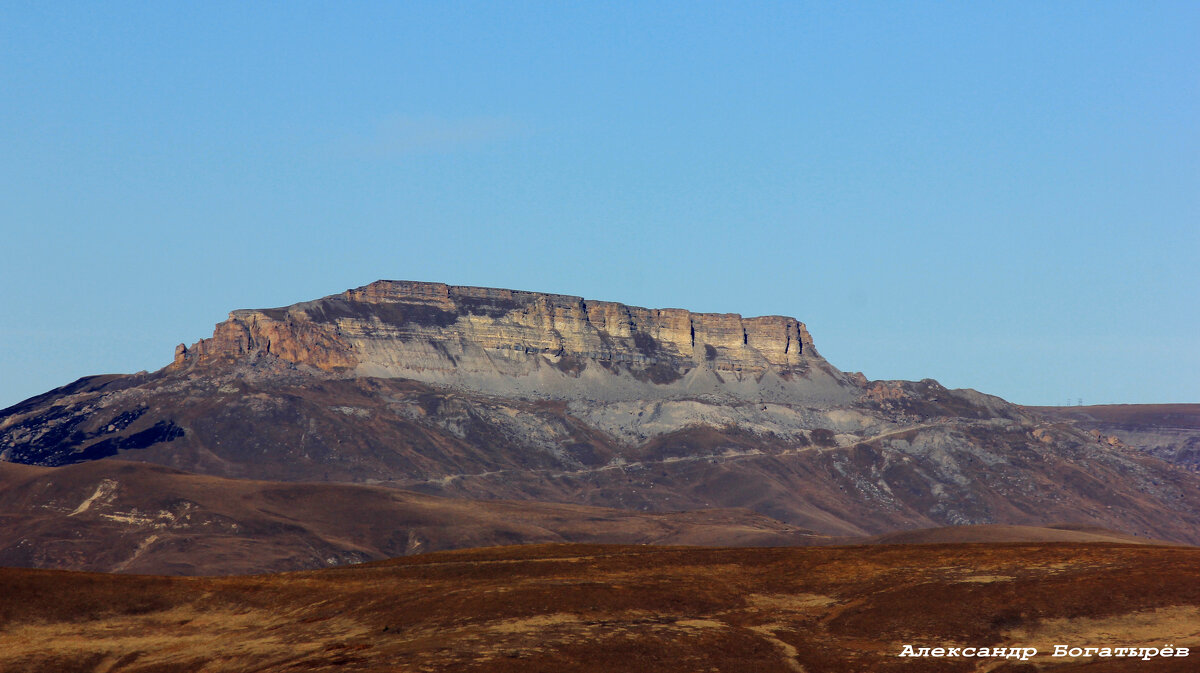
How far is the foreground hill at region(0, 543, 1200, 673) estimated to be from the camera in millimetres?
69688

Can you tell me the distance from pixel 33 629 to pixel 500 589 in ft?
87.6

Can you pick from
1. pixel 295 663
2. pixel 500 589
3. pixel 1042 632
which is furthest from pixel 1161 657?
pixel 295 663

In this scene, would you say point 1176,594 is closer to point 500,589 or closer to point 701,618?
point 701,618

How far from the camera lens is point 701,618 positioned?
255ft

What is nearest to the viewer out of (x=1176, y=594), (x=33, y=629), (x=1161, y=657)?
(x=1161, y=657)

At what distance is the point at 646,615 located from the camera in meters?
77.4

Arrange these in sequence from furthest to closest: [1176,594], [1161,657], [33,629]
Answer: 1. [33,629]
2. [1176,594]
3. [1161,657]

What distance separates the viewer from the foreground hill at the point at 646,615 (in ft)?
229

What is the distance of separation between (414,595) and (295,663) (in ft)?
44.1

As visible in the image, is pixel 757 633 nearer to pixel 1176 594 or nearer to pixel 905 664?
pixel 905 664

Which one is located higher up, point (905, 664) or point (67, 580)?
point (67, 580)

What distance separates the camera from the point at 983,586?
3130 inches

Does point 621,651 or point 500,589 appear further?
point 500,589

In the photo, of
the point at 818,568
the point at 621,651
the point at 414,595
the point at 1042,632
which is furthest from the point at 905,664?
the point at 414,595
